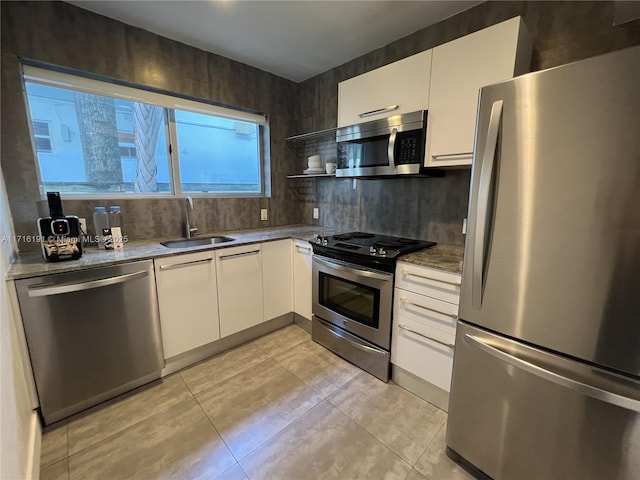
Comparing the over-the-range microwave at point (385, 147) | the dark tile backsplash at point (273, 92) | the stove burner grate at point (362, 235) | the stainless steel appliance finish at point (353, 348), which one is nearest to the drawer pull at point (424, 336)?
the stainless steel appliance finish at point (353, 348)

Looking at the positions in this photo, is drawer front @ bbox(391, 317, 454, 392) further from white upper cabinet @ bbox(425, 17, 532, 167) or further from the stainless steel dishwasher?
the stainless steel dishwasher

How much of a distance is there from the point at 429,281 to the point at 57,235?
215 cm

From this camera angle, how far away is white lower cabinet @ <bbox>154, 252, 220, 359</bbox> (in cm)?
190

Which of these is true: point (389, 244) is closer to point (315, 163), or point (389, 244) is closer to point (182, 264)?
point (315, 163)

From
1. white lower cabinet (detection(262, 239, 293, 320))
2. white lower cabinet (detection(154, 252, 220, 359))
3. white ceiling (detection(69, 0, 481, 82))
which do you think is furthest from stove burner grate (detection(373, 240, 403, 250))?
white ceiling (detection(69, 0, 481, 82))

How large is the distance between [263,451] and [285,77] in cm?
325

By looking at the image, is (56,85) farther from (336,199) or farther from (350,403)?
(350,403)

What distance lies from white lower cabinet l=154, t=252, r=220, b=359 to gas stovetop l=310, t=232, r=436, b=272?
2.85ft

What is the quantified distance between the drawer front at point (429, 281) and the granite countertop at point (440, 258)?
0.03 m

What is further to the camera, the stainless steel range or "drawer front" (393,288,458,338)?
the stainless steel range

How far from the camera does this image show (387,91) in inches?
78.7

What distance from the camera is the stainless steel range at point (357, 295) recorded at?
1868 mm

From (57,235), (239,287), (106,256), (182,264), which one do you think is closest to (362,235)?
(239,287)

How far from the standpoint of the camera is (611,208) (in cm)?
88
